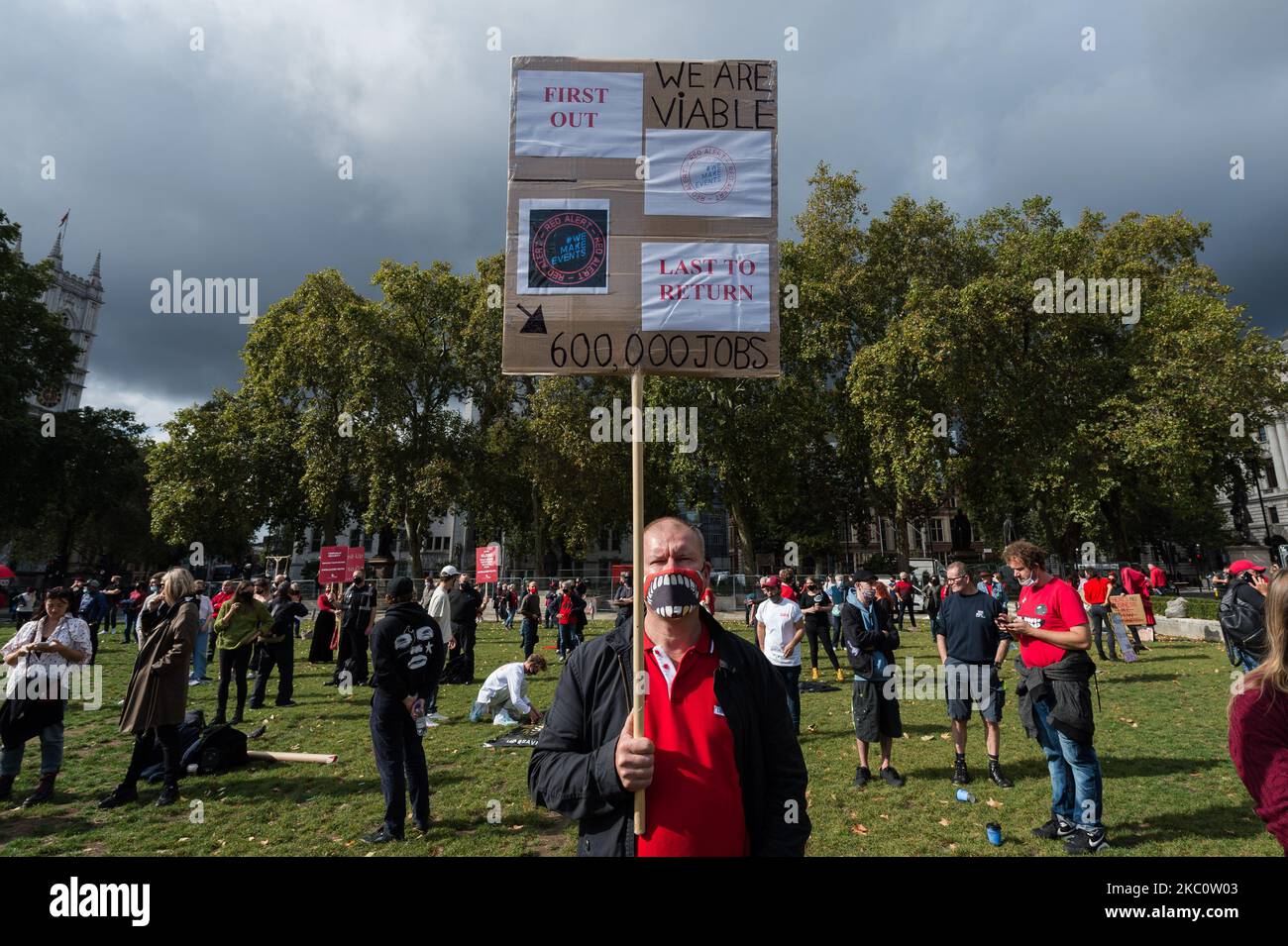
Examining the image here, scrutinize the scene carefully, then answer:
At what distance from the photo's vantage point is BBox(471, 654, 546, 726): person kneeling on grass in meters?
10.2

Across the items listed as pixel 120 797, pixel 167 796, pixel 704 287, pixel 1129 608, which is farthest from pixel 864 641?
pixel 1129 608

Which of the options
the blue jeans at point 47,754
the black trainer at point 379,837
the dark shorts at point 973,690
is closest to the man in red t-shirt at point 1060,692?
the dark shorts at point 973,690

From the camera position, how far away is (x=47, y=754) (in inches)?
269

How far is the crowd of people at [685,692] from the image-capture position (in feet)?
7.88

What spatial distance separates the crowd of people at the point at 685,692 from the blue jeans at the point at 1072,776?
0.02 metres

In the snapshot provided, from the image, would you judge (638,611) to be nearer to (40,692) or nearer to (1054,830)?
(1054,830)

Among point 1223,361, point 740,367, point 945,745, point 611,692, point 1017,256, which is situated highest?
point 1017,256

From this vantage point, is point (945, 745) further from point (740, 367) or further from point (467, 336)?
point (467, 336)

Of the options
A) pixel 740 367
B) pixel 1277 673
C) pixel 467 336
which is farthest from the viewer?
pixel 467 336

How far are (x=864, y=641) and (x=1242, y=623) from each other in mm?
4813
